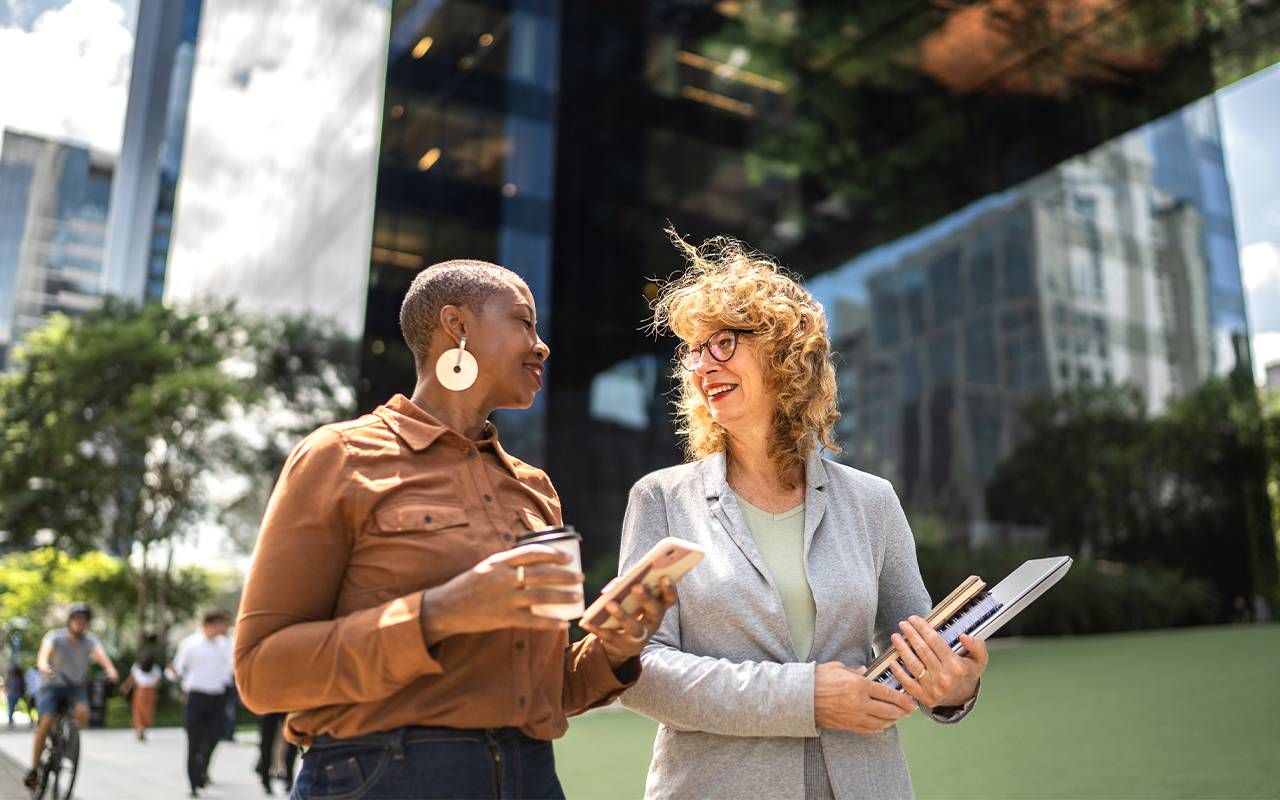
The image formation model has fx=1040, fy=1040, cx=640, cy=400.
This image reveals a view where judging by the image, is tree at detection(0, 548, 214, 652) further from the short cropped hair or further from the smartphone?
the smartphone

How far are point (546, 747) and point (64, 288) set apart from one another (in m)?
13.8

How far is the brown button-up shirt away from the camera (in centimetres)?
153

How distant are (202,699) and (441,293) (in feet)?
32.6

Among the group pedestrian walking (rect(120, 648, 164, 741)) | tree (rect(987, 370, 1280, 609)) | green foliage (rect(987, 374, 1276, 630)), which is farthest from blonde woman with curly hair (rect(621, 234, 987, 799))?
tree (rect(987, 370, 1280, 609))

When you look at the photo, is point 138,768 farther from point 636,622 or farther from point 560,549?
point 560,549

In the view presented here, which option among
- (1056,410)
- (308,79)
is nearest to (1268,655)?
(1056,410)

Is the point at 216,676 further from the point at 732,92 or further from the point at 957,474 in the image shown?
the point at 732,92

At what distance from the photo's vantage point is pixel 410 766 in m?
1.61

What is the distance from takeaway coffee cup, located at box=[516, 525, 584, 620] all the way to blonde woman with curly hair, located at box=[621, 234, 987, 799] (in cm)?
72

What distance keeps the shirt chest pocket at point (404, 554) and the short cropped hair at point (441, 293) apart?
357mm

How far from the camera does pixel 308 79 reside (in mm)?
20859

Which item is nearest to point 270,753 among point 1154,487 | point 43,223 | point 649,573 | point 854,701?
point 43,223

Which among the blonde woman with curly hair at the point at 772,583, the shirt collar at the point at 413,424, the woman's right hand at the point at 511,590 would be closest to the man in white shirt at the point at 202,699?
the blonde woman with curly hair at the point at 772,583

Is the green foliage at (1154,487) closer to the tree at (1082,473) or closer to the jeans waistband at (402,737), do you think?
the tree at (1082,473)
